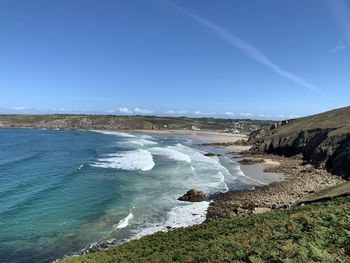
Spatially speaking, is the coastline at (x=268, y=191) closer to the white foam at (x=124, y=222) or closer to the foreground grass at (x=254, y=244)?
the white foam at (x=124, y=222)

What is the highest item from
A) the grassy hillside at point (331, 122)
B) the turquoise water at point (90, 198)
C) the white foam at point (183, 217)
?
the grassy hillside at point (331, 122)

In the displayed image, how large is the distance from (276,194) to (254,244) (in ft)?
104

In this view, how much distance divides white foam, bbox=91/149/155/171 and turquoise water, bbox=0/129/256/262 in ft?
0.59

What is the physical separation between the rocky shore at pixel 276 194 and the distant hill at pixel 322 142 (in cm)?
230

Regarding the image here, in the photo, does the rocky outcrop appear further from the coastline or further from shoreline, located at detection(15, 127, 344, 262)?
the coastline

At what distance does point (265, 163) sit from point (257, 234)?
59.8 meters

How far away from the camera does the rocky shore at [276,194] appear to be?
38688 millimetres

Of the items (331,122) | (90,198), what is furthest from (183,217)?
(331,122)

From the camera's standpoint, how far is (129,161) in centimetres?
7725

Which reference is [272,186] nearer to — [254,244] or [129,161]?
[129,161]

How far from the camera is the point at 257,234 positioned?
18469 mm

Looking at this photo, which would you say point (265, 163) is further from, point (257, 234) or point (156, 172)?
point (257, 234)

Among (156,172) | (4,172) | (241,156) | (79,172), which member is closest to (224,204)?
(156,172)

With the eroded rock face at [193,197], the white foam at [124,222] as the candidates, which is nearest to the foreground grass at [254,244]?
the white foam at [124,222]
